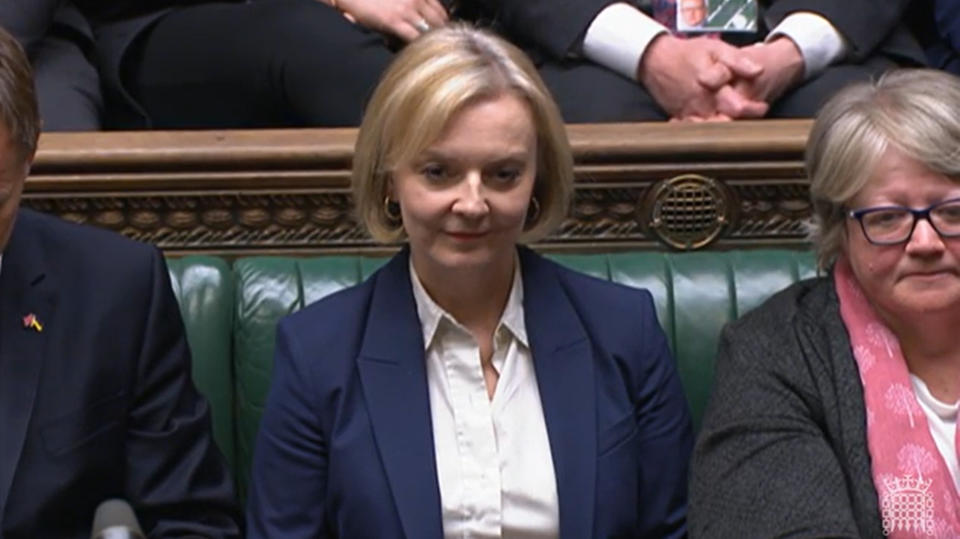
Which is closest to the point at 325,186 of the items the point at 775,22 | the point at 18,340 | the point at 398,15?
the point at 398,15

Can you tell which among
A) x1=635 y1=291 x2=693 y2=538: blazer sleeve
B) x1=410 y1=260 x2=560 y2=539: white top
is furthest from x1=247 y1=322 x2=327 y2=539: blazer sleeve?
x1=635 y1=291 x2=693 y2=538: blazer sleeve

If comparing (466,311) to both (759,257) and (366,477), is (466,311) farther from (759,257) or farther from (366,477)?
(759,257)

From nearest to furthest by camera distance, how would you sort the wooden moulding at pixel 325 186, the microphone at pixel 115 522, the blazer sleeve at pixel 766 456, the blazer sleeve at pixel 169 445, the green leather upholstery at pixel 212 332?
the microphone at pixel 115 522
the blazer sleeve at pixel 766 456
the blazer sleeve at pixel 169 445
the green leather upholstery at pixel 212 332
the wooden moulding at pixel 325 186

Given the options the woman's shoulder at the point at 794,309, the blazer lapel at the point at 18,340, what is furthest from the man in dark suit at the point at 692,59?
the blazer lapel at the point at 18,340

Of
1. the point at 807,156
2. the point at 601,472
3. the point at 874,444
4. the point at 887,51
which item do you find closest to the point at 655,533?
the point at 601,472

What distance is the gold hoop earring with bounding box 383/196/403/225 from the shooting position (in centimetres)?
209

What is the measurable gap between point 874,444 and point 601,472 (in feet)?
0.97

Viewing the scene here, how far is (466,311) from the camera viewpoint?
6.86ft

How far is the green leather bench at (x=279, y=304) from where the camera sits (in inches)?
95.8

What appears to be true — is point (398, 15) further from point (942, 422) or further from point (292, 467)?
point (942, 422)

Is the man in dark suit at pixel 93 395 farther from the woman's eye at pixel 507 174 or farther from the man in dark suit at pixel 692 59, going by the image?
the man in dark suit at pixel 692 59

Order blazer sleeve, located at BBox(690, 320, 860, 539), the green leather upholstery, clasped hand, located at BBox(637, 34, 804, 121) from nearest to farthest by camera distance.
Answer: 1. blazer sleeve, located at BBox(690, 320, 860, 539)
2. the green leather upholstery
3. clasped hand, located at BBox(637, 34, 804, 121)

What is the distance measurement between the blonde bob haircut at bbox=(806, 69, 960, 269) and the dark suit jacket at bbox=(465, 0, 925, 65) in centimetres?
67

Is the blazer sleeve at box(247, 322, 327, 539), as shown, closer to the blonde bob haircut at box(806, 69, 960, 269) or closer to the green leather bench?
the green leather bench
